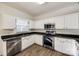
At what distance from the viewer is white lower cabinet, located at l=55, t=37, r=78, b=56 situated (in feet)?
4.78

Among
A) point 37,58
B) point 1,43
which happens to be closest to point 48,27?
point 1,43

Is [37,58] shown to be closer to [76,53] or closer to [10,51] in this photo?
[10,51]

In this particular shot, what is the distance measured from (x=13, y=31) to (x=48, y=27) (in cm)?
110

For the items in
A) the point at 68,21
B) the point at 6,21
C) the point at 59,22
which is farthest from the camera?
the point at 59,22

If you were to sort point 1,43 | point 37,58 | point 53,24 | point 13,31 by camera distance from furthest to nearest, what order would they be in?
point 53,24, point 13,31, point 1,43, point 37,58

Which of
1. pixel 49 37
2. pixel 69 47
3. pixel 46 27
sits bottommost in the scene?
pixel 69 47

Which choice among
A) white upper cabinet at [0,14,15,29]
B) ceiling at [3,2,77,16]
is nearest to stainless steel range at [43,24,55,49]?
ceiling at [3,2,77,16]

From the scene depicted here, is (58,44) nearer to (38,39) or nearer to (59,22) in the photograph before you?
(59,22)

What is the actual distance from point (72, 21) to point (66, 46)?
2.13 feet

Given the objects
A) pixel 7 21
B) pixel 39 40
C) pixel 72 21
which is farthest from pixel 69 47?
pixel 7 21

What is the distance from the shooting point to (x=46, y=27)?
218 cm

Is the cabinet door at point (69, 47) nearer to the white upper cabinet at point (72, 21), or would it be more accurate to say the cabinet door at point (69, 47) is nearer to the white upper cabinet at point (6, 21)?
the white upper cabinet at point (72, 21)

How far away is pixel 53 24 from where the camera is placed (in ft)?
6.69

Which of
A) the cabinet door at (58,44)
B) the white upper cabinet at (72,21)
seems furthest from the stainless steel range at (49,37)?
the white upper cabinet at (72,21)
